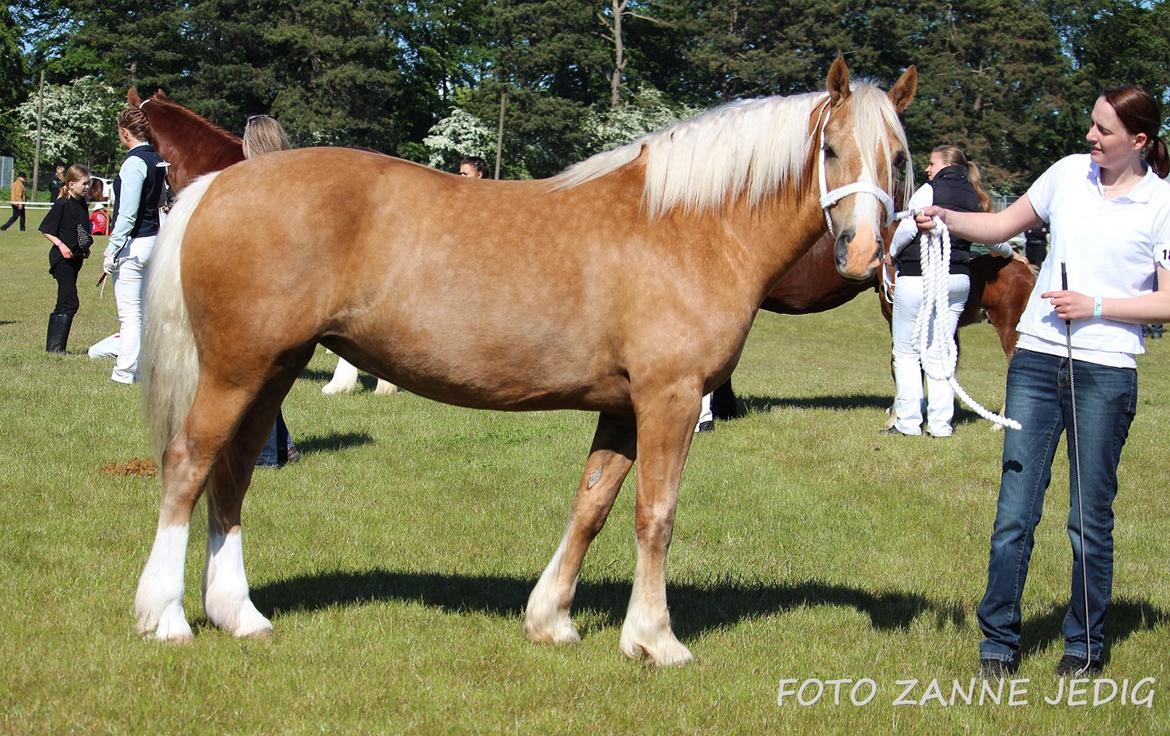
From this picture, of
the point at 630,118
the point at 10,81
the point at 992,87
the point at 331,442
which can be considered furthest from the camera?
the point at 10,81

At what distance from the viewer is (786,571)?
674cm

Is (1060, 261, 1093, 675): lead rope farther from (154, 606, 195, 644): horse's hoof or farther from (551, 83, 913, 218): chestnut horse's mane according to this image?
(154, 606, 195, 644): horse's hoof

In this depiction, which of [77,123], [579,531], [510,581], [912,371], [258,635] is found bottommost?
[77,123]

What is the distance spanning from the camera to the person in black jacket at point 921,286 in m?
10.3

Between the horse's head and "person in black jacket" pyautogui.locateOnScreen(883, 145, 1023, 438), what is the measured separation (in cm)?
547

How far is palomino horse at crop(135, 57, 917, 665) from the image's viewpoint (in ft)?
15.5

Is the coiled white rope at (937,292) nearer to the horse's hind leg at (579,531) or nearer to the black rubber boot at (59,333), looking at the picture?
the horse's hind leg at (579,531)

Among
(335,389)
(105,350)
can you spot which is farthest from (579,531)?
(105,350)

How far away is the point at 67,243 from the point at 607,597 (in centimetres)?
1139

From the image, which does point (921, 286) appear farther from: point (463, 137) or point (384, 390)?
point (463, 137)

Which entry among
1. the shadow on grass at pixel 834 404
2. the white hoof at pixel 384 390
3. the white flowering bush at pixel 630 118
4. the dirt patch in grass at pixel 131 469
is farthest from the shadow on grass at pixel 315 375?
the white flowering bush at pixel 630 118

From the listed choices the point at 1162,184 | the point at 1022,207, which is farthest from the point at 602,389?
the point at 1162,184

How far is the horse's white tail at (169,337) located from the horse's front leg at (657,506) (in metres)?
2.00

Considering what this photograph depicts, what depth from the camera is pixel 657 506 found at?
4918mm
